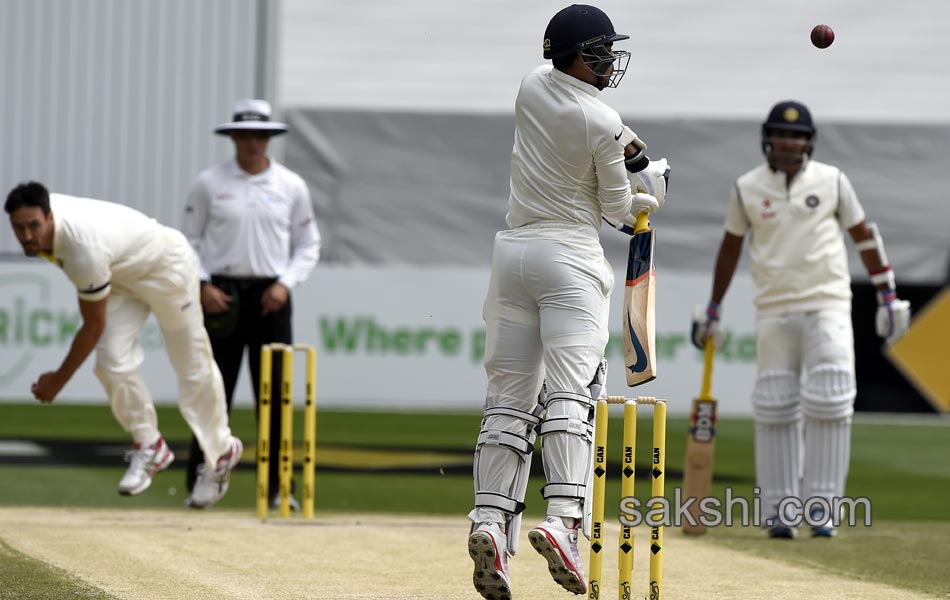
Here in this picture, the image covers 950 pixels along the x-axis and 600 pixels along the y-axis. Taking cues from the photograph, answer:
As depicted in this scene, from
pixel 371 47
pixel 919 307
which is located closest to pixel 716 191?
pixel 919 307

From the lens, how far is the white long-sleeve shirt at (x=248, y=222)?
724cm

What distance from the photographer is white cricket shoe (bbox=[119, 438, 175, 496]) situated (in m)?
6.50

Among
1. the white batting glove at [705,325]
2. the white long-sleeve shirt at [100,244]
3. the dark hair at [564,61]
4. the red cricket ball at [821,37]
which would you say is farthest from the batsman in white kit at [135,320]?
the red cricket ball at [821,37]

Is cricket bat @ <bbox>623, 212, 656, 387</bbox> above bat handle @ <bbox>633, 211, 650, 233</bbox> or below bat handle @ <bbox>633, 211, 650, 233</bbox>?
below

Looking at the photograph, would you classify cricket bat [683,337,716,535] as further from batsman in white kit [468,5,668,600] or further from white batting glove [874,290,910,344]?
batsman in white kit [468,5,668,600]

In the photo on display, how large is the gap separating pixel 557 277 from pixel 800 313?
2.52 meters

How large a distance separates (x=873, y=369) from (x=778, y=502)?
7262 mm

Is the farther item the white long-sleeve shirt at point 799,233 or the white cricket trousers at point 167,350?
the white long-sleeve shirt at point 799,233

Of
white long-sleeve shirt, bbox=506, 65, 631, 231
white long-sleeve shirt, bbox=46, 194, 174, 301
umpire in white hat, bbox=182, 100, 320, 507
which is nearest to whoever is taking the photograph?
white long-sleeve shirt, bbox=506, 65, 631, 231

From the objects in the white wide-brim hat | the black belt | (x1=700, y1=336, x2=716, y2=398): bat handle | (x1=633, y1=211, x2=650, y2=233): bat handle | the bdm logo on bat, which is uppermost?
the white wide-brim hat

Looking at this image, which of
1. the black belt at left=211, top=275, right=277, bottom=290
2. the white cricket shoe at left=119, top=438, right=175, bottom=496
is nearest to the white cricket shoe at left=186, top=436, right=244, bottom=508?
the white cricket shoe at left=119, top=438, right=175, bottom=496

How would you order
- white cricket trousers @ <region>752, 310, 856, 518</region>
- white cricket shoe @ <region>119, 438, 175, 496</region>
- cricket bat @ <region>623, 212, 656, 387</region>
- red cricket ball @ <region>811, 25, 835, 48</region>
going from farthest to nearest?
white cricket trousers @ <region>752, 310, 856, 518</region> < white cricket shoe @ <region>119, 438, 175, 496</region> < red cricket ball @ <region>811, 25, 835, 48</region> < cricket bat @ <region>623, 212, 656, 387</region>

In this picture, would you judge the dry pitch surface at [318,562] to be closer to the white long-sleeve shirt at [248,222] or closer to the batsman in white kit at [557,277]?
the batsman in white kit at [557,277]

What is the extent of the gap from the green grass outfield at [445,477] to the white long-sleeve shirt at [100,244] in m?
1.17
